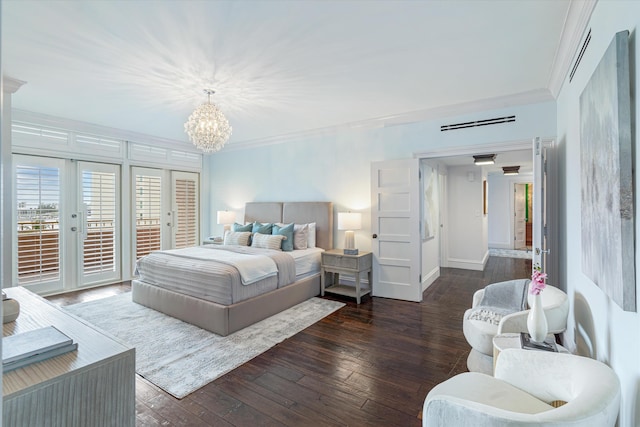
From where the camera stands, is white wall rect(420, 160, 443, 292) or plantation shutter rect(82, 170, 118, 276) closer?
plantation shutter rect(82, 170, 118, 276)

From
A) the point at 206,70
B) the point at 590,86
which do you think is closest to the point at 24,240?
the point at 206,70

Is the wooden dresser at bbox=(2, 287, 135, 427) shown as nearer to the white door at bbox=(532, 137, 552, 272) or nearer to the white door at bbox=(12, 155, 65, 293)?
the white door at bbox=(532, 137, 552, 272)

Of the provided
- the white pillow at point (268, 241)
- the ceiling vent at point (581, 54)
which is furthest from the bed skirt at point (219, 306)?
the ceiling vent at point (581, 54)

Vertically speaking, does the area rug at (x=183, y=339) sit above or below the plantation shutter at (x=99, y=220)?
below

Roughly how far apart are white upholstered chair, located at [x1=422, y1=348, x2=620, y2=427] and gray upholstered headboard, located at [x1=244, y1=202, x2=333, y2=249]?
363cm

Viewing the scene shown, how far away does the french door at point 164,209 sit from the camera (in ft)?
19.2

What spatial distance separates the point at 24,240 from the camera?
4.54 metres

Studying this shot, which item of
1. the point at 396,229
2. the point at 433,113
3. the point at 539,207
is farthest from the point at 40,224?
the point at 539,207

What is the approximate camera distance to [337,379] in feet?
8.54

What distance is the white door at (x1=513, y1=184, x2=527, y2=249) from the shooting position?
31.7ft

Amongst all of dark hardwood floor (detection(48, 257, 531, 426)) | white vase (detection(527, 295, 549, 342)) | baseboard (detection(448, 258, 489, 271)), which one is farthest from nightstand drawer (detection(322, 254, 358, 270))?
baseboard (detection(448, 258, 489, 271))

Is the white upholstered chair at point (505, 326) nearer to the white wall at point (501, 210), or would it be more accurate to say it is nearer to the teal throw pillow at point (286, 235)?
the teal throw pillow at point (286, 235)

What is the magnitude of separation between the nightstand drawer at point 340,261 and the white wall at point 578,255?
2.32 metres

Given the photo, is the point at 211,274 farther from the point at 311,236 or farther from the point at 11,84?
the point at 11,84
